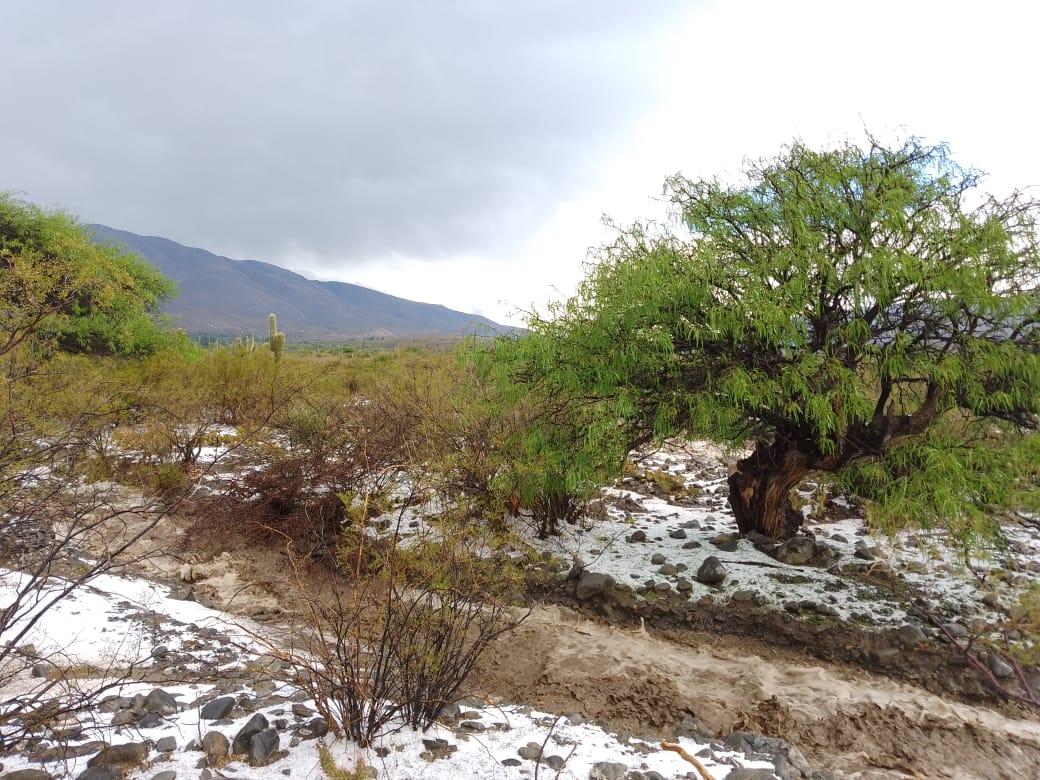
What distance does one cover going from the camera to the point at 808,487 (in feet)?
31.1

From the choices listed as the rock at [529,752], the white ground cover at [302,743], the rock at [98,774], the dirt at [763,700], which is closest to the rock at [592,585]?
the dirt at [763,700]

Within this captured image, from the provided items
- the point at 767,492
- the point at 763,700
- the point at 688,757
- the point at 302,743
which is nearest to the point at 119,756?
the point at 302,743

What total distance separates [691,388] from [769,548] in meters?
2.60

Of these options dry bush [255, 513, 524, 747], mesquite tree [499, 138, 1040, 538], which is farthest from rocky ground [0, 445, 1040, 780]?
mesquite tree [499, 138, 1040, 538]

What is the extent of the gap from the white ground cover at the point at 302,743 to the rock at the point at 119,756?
0.05m

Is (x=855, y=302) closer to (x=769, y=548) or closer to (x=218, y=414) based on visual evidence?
(x=769, y=548)

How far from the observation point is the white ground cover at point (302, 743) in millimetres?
2617

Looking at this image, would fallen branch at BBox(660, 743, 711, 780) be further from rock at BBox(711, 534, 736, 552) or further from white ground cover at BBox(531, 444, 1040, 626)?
rock at BBox(711, 534, 736, 552)

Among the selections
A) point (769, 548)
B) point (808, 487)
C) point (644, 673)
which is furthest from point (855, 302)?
point (808, 487)

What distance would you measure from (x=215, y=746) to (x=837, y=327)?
18.0ft

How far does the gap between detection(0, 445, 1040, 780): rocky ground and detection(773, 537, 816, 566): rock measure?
24 mm

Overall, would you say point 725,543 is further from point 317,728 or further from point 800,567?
point 317,728

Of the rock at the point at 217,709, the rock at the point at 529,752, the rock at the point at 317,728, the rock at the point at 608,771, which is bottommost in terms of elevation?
the rock at the point at 217,709

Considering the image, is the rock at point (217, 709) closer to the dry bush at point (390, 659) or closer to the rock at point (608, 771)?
the dry bush at point (390, 659)
